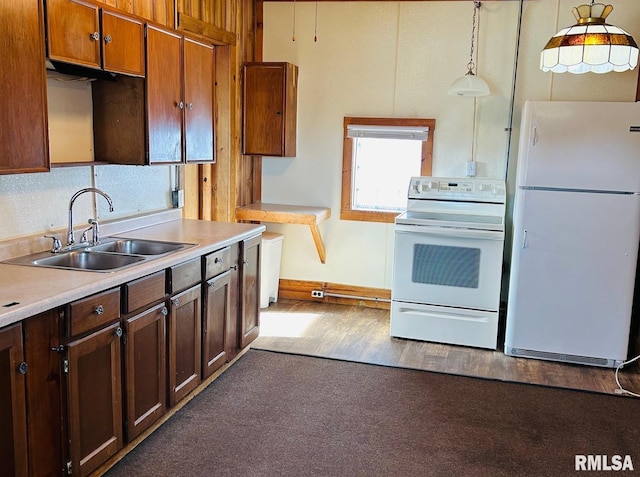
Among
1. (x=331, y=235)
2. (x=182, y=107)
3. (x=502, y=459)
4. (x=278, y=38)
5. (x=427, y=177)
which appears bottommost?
(x=502, y=459)

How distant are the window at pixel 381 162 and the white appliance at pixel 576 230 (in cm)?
105

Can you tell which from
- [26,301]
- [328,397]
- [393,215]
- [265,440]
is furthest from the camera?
[393,215]

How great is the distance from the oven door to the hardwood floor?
0.34m

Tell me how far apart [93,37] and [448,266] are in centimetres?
261

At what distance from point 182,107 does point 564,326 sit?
8.85 feet

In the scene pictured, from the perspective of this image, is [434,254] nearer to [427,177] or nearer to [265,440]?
[427,177]

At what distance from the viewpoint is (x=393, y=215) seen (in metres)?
4.86

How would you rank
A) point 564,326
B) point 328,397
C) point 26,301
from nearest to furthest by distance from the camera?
point 26,301
point 328,397
point 564,326

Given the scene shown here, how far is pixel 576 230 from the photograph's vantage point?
3750 millimetres

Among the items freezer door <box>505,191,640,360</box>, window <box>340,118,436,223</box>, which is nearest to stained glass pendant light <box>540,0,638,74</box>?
freezer door <box>505,191,640,360</box>

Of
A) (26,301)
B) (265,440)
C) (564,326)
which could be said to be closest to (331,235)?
(564,326)

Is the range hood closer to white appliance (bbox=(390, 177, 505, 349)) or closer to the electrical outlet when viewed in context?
the electrical outlet

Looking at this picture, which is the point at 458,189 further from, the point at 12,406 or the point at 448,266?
the point at 12,406

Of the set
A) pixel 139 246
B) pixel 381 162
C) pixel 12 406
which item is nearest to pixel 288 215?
pixel 381 162
